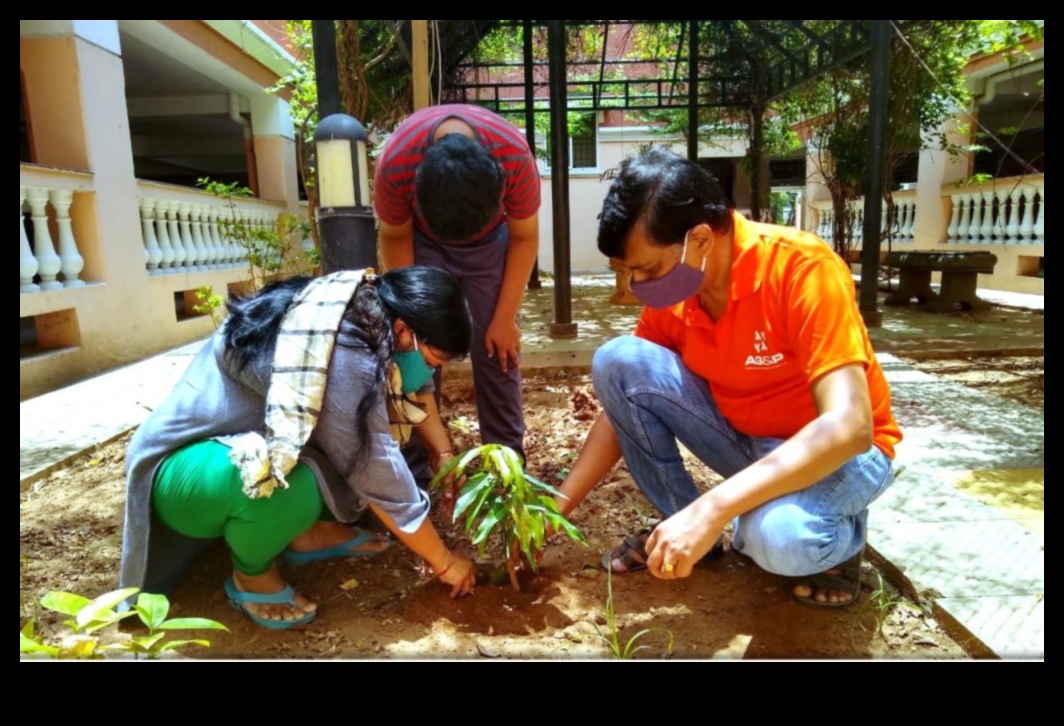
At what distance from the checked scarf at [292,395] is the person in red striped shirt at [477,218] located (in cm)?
47

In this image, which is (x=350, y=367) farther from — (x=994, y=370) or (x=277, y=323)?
(x=994, y=370)

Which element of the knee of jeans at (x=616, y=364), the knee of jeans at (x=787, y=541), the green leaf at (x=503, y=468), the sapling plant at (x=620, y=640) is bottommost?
the sapling plant at (x=620, y=640)

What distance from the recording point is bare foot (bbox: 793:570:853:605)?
5.86 ft

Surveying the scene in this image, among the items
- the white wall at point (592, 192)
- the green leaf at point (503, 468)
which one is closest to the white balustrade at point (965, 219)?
the white wall at point (592, 192)

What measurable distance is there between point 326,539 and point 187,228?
17.0 feet

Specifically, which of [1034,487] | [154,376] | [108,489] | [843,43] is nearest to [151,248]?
[154,376]

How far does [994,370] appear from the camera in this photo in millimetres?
4496

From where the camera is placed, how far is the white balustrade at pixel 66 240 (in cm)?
476

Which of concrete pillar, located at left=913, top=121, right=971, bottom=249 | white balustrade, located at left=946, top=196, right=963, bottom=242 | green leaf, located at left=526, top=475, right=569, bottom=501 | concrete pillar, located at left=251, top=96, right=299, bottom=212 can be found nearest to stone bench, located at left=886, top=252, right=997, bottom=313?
white balustrade, located at left=946, top=196, right=963, bottom=242

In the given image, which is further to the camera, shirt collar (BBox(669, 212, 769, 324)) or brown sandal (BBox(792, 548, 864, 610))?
brown sandal (BBox(792, 548, 864, 610))

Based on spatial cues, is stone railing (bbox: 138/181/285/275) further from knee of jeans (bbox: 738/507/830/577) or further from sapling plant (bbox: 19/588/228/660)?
knee of jeans (bbox: 738/507/830/577)

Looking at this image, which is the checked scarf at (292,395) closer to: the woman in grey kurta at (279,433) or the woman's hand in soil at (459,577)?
the woman in grey kurta at (279,433)

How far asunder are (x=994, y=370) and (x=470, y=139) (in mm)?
3926

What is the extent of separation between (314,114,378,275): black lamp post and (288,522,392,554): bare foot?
2.59ft
